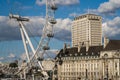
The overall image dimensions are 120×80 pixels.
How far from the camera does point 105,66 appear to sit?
106312mm

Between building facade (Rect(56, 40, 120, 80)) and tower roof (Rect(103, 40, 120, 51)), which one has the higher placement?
tower roof (Rect(103, 40, 120, 51))

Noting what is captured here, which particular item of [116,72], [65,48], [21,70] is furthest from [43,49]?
[65,48]

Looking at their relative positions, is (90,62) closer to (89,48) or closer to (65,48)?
(89,48)

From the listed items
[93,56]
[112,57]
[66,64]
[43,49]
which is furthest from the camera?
[66,64]

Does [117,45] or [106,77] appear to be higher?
[117,45]

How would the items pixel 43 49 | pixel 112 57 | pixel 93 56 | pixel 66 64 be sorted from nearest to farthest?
pixel 43 49
pixel 112 57
pixel 93 56
pixel 66 64

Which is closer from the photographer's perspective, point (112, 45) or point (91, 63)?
point (112, 45)

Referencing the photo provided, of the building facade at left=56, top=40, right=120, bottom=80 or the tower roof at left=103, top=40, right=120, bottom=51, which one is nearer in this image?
the building facade at left=56, top=40, right=120, bottom=80

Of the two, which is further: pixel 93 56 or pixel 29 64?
pixel 93 56

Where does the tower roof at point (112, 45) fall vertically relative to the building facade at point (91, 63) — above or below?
above

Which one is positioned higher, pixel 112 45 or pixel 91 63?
pixel 112 45

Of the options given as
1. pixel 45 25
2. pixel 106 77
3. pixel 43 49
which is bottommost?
pixel 106 77

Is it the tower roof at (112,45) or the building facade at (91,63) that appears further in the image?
the tower roof at (112,45)

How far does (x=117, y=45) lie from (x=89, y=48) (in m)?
13.0
